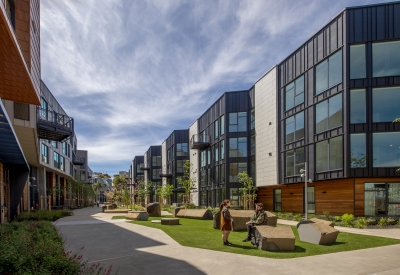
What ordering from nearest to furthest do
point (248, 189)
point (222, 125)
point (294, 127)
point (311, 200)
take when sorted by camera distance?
point (311, 200) → point (294, 127) → point (248, 189) → point (222, 125)

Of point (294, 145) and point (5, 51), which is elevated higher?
point (5, 51)

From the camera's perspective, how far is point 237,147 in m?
34.3

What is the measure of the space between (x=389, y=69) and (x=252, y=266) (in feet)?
56.3

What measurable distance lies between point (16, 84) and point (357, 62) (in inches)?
741

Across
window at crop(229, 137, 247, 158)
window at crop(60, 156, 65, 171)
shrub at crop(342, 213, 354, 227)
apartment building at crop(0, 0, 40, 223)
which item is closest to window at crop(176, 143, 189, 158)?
window at crop(60, 156, 65, 171)

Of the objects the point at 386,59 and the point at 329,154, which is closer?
the point at 386,59

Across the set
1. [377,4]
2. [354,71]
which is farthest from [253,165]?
[377,4]

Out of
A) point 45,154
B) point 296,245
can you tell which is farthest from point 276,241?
point 45,154

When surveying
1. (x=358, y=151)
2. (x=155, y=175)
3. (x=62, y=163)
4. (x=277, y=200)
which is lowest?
(x=155, y=175)

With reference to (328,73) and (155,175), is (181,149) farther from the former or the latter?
(328,73)

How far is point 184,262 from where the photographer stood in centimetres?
807

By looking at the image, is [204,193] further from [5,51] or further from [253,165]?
[5,51]

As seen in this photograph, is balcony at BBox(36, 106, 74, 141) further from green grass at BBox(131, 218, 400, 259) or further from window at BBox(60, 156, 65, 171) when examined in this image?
window at BBox(60, 156, 65, 171)

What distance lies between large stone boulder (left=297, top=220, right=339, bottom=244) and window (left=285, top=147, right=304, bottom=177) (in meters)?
12.8
